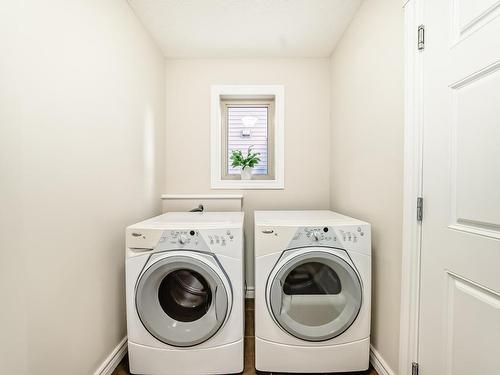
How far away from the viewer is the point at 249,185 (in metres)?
2.49

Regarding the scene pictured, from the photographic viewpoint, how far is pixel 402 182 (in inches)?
50.6

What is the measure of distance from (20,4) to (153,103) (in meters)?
1.25

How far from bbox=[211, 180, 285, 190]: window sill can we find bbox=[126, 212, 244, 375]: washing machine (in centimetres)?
103

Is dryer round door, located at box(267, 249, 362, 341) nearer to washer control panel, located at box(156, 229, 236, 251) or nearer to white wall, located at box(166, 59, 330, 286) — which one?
washer control panel, located at box(156, 229, 236, 251)

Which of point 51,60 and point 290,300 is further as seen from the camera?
point 290,300

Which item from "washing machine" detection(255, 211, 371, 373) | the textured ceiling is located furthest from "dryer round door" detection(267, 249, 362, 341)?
the textured ceiling

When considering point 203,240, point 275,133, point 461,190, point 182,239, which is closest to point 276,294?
point 203,240

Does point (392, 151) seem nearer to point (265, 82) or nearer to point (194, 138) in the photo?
point (265, 82)

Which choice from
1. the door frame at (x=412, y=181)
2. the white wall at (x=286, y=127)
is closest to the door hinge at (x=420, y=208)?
the door frame at (x=412, y=181)

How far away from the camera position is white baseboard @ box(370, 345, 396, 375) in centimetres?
140

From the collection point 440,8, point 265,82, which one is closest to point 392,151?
point 440,8

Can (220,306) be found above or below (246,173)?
below

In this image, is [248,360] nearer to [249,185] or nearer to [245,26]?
[249,185]

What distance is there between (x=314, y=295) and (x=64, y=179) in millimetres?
1446
